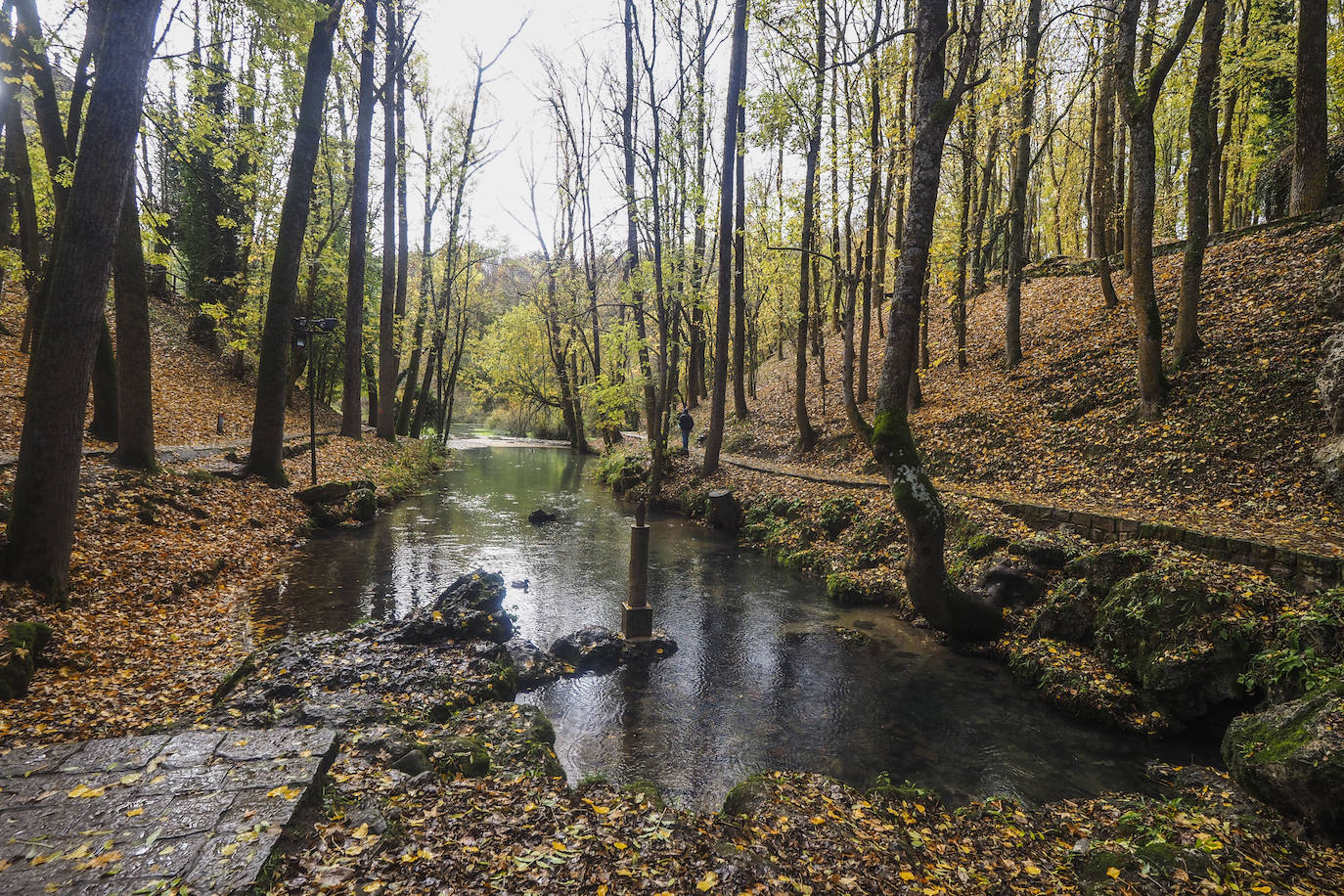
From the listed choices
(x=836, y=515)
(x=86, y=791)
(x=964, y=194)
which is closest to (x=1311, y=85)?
(x=964, y=194)

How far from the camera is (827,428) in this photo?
17.7 meters

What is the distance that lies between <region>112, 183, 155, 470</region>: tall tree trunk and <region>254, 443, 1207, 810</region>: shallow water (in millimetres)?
3163

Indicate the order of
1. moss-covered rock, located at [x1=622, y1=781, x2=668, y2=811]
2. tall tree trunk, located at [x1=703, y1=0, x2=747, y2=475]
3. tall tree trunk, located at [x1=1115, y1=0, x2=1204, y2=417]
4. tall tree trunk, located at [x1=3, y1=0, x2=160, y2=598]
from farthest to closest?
tall tree trunk, located at [x1=703, y1=0, x2=747, y2=475] < tall tree trunk, located at [x1=1115, y1=0, x2=1204, y2=417] < tall tree trunk, located at [x1=3, y1=0, x2=160, y2=598] < moss-covered rock, located at [x1=622, y1=781, x2=668, y2=811]

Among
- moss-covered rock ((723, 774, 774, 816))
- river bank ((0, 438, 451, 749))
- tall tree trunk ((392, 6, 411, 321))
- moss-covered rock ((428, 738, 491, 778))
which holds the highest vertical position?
tall tree trunk ((392, 6, 411, 321))

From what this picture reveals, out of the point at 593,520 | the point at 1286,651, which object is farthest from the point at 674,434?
the point at 1286,651

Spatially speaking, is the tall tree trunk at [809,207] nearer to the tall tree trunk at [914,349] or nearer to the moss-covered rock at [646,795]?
the tall tree trunk at [914,349]

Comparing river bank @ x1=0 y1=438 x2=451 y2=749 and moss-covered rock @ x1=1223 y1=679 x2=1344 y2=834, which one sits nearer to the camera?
moss-covered rock @ x1=1223 y1=679 x2=1344 y2=834

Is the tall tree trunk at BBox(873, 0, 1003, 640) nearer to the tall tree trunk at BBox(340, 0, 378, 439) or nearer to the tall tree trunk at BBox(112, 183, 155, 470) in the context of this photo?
the tall tree trunk at BBox(112, 183, 155, 470)

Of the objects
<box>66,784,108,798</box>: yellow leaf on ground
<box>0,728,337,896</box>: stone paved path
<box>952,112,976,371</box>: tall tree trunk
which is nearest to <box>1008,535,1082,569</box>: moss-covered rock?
<box>952,112,976,371</box>: tall tree trunk

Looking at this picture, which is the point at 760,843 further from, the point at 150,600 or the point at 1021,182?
the point at 1021,182

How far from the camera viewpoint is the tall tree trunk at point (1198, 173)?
372 inches

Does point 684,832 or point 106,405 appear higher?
point 106,405

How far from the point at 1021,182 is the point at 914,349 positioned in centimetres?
926

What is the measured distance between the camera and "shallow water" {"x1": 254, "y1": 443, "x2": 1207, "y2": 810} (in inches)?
213
